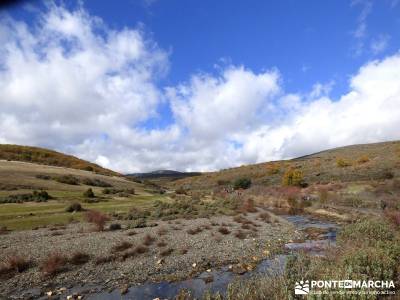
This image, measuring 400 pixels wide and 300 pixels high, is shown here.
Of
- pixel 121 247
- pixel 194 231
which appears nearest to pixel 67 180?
pixel 194 231

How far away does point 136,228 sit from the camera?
3228cm

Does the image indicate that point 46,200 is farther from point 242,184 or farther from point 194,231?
point 242,184

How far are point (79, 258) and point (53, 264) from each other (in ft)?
6.24

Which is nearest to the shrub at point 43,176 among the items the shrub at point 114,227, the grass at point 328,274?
the shrub at point 114,227

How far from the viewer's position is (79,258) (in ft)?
67.5

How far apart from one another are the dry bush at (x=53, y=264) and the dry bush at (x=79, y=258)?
38cm

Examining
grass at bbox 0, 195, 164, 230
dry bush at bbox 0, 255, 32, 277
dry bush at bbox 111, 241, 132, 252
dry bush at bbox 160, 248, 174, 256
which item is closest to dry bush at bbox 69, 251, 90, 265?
dry bush at bbox 111, 241, 132, 252

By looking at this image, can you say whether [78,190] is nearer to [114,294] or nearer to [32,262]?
[32,262]

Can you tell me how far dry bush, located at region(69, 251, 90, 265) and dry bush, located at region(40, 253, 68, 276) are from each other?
376 mm

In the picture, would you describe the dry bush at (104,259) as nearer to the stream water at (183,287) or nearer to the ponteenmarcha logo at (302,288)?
the stream water at (183,287)

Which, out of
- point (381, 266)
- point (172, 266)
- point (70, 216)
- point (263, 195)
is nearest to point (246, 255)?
point (172, 266)

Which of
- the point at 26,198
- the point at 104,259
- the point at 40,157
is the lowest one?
the point at 104,259

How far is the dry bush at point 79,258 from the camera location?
20.2 m

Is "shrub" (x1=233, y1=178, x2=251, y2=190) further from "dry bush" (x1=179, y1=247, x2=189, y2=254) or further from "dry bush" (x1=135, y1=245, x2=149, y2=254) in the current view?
"dry bush" (x1=135, y1=245, x2=149, y2=254)
